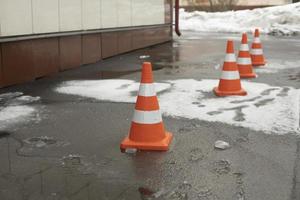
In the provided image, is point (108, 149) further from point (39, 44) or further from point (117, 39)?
point (117, 39)

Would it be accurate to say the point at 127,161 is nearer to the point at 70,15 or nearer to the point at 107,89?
the point at 107,89

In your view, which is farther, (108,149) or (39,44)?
(39,44)

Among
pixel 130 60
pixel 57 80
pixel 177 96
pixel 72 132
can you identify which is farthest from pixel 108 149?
pixel 130 60

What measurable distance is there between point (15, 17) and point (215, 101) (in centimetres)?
364

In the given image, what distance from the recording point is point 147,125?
4.71m

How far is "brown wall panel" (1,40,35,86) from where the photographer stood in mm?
7746

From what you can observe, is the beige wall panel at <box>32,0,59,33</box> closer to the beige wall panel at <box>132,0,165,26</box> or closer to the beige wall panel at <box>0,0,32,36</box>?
the beige wall panel at <box>0,0,32,36</box>

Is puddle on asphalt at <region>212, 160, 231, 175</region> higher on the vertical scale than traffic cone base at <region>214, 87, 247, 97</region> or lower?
lower

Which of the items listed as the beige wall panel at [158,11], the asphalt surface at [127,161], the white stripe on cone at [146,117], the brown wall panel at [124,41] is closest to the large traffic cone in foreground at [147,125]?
the white stripe on cone at [146,117]

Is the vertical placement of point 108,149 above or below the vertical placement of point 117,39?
below

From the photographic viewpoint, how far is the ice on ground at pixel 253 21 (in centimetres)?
2402

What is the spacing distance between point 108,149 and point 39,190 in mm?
1124

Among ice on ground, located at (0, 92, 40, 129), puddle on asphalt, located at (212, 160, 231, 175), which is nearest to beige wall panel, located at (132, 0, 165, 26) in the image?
ice on ground, located at (0, 92, 40, 129)

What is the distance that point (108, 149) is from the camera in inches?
184
